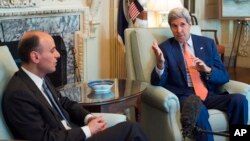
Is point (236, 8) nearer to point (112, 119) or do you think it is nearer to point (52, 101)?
point (112, 119)

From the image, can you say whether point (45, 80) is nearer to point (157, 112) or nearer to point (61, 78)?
point (157, 112)

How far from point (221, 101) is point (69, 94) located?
1014mm

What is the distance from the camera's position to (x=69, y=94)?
8.29 feet

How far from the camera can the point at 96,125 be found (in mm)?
1924

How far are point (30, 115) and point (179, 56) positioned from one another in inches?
54.0

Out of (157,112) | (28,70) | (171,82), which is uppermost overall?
(28,70)

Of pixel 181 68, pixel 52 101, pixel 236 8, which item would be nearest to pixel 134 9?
pixel 181 68

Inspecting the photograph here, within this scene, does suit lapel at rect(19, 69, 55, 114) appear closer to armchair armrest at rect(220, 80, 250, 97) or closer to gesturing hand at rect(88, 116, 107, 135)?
gesturing hand at rect(88, 116, 107, 135)

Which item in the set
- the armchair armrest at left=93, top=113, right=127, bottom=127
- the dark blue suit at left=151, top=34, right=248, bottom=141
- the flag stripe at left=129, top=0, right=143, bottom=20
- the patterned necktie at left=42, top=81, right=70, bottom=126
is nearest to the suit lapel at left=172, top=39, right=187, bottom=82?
the dark blue suit at left=151, top=34, right=248, bottom=141

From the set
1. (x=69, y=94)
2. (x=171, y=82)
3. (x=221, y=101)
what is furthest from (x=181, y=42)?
(x=69, y=94)

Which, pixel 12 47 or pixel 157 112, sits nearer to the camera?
pixel 157 112

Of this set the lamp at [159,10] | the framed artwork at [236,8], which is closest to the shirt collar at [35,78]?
the lamp at [159,10]

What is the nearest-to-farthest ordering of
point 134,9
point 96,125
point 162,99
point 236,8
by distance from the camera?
point 96,125
point 162,99
point 134,9
point 236,8

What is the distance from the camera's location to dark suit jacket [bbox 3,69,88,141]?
5.61 ft
